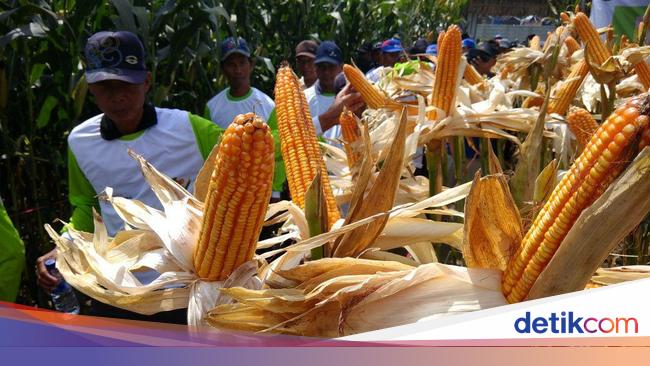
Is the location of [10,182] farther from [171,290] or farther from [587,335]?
[587,335]

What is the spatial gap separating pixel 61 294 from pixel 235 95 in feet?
7.25

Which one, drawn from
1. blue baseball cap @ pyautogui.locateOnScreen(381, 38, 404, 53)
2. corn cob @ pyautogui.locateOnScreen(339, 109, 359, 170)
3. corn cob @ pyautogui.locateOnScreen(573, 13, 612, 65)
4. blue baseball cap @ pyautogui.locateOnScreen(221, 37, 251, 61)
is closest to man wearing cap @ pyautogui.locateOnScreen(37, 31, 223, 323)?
corn cob @ pyautogui.locateOnScreen(339, 109, 359, 170)

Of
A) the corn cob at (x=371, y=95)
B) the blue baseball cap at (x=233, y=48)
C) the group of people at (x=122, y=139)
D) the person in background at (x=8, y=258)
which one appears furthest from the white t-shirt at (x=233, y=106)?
the person in background at (x=8, y=258)

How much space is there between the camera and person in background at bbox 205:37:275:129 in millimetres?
3979

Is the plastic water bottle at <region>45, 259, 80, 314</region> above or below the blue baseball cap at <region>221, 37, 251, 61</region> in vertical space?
below

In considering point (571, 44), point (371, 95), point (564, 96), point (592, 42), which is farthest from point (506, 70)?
point (371, 95)

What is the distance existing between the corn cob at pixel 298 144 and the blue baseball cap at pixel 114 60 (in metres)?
0.85

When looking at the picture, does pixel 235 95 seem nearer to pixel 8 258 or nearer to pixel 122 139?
pixel 122 139

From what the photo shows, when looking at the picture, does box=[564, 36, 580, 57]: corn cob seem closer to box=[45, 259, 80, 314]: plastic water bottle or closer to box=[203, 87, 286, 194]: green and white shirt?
box=[203, 87, 286, 194]: green and white shirt

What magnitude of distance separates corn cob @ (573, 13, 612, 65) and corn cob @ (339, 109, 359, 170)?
3.76ft

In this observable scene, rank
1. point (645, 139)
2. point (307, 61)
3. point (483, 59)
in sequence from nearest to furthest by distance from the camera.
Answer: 1. point (645, 139)
2. point (307, 61)
3. point (483, 59)

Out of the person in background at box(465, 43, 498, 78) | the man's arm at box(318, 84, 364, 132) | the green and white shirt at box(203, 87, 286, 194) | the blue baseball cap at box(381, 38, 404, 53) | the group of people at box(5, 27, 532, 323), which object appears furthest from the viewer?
the blue baseball cap at box(381, 38, 404, 53)

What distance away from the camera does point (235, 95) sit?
13.6 feet

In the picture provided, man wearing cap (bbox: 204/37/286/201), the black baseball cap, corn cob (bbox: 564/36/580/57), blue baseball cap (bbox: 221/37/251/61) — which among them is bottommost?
man wearing cap (bbox: 204/37/286/201)
